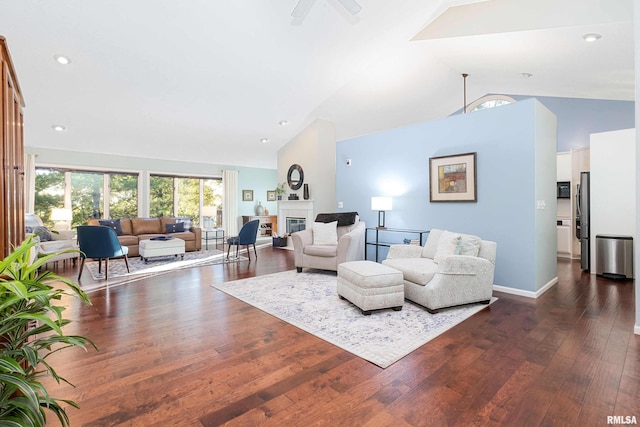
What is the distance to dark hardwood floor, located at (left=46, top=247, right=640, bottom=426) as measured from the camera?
5.42 ft

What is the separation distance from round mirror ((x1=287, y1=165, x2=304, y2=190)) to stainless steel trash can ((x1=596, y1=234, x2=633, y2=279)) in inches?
225

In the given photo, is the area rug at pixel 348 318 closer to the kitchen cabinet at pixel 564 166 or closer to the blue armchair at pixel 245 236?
the blue armchair at pixel 245 236

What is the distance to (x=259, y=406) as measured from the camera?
1721mm

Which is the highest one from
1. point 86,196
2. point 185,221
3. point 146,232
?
point 86,196

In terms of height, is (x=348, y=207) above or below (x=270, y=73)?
below

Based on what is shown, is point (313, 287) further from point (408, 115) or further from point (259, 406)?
point (408, 115)

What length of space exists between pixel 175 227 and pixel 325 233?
13.7 feet

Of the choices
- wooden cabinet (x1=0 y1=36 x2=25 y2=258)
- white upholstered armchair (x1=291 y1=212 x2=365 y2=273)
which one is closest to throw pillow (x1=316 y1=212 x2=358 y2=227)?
white upholstered armchair (x1=291 y1=212 x2=365 y2=273)

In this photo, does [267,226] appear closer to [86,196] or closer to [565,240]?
[86,196]

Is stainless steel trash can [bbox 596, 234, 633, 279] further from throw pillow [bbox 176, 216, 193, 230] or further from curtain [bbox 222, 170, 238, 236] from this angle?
curtain [bbox 222, 170, 238, 236]

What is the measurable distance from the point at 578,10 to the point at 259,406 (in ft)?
15.9

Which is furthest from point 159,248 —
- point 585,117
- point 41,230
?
point 585,117

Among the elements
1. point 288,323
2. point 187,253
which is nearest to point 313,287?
point 288,323

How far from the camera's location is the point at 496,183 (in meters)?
4.04
